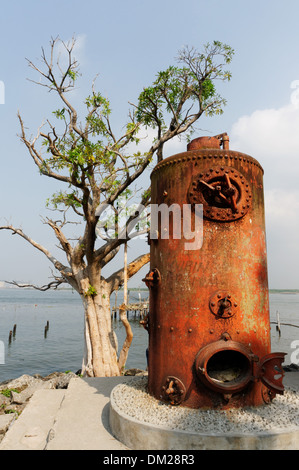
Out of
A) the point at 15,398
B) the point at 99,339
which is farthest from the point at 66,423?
the point at 99,339

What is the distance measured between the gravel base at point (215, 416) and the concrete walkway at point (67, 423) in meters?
0.53

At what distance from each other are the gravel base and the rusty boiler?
166 millimetres

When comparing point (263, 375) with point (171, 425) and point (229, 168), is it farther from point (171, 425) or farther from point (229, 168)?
point (229, 168)

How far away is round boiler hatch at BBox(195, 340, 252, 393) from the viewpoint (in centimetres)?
486

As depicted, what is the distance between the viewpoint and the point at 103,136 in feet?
37.8

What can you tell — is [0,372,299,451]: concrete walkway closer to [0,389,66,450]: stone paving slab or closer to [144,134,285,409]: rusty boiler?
[0,389,66,450]: stone paving slab

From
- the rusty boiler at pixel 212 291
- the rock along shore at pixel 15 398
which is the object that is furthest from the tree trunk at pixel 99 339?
the rusty boiler at pixel 212 291

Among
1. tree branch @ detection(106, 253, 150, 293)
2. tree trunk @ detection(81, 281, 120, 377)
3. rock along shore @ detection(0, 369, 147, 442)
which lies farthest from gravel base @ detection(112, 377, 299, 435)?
tree branch @ detection(106, 253, 150, 293)

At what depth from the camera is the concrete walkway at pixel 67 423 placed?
476 cm

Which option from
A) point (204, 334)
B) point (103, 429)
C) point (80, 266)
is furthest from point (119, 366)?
point (204, 334)

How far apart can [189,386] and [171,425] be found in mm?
771

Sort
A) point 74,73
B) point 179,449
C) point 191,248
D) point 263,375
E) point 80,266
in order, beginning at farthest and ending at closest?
point 80,266, point 74,73, point 191,248, point 263,375, point 179,449

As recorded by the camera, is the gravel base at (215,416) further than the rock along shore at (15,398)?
No

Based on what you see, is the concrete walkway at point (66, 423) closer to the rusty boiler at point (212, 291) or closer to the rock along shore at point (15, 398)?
the rock along shore at point (15, 398)
